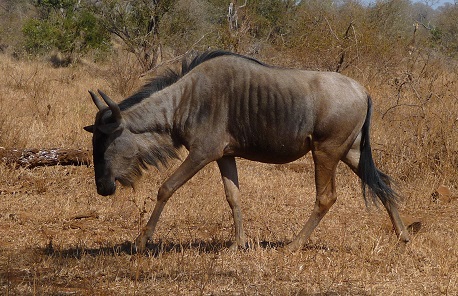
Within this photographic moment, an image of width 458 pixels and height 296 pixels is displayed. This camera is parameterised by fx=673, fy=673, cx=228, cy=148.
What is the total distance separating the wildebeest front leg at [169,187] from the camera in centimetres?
529

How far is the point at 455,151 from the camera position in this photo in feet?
26.6

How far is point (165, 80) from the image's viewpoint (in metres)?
5.61

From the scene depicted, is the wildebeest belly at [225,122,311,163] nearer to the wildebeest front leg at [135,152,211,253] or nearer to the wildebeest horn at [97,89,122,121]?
the wildebeest front leg at [135,152,211,253]

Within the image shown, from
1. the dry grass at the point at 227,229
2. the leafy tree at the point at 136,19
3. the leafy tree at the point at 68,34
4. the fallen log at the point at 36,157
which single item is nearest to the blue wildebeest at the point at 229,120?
the dry grass at the point at 227,229

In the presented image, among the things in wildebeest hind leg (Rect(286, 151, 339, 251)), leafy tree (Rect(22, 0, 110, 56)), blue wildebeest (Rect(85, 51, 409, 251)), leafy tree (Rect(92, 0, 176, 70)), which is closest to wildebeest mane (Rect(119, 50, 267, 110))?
blue wildebeest (Rect(85, 51, 409, 251))

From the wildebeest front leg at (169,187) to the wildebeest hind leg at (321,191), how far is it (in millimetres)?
968

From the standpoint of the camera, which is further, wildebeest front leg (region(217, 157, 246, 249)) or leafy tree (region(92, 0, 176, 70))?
leafy tree (region(92, 0, 176, 70))

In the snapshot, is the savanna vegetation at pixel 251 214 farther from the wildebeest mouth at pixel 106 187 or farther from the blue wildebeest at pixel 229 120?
the blue wildebeest at pixel 229 120

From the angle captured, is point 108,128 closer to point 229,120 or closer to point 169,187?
point 169,187

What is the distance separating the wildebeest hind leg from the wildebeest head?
148 centimetres

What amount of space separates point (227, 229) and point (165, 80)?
1.62m

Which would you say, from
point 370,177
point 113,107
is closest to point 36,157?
point 113,107

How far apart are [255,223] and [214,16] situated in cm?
2093

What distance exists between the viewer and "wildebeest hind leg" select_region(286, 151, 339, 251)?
18.2 feet
